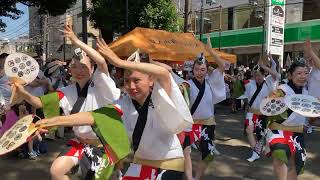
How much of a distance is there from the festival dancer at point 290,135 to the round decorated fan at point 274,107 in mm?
76

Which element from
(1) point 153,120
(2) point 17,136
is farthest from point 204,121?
(2) point 17,136

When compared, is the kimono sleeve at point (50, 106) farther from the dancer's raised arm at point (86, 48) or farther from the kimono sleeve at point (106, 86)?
the dancer's raised arm at point (86, 48)

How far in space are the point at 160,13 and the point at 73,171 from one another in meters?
14.6

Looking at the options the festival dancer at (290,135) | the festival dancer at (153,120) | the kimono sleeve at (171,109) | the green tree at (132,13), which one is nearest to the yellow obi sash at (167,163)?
the festival dancer at (153,120)

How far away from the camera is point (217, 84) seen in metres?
6.22

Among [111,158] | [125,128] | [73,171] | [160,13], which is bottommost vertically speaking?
[73,171]

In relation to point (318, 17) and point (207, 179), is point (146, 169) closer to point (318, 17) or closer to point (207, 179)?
point (207, 179)

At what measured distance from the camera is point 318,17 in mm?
28422

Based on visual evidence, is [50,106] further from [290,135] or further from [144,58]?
[290,135]

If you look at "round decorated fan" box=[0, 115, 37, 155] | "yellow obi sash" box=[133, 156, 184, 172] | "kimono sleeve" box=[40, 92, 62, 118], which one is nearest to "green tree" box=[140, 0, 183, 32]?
"kimono sleeve" box=[40, 92, 62, 118]

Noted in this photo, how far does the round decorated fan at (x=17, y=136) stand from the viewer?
2.92 metres

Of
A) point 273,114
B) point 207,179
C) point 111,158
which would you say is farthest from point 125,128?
point 207,179

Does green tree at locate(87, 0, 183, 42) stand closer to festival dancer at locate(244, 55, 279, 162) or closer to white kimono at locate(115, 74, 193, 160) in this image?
festival dancer at locate(244, 55, 279, 162)

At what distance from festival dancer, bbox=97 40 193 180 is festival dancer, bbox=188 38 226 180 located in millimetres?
2635
